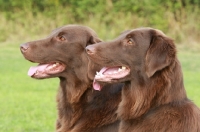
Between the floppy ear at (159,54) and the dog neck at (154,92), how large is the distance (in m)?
0.09

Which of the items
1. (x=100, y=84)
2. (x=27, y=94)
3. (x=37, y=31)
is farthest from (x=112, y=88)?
(x=37, y=31)

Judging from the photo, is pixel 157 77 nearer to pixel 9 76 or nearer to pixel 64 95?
pixel 64 95

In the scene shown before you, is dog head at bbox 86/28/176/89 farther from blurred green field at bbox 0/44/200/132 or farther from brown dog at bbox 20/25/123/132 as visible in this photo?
blurred green field at bbox 0/44/200/132

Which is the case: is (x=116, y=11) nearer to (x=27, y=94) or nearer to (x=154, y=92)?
(x=27, y=94)

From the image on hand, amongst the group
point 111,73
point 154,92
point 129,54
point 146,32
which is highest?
point 146,32

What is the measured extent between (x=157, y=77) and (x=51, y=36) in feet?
5.38

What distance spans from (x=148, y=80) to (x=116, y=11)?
17.1 m

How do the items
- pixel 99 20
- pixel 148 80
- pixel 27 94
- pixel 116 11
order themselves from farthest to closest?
pixel 116 11 → pixel 99 20 → pixel 27 94 → pixel 148 80

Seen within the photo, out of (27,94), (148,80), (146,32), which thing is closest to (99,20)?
(27,94)

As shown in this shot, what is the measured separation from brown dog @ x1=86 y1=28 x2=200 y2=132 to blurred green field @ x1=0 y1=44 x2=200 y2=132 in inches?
121

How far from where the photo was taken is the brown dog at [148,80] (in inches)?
221

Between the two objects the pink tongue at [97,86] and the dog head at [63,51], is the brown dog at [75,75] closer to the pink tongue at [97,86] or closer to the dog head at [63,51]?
the dog head at [63,51]

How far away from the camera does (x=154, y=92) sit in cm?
565

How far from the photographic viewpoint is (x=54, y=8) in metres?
24.0
